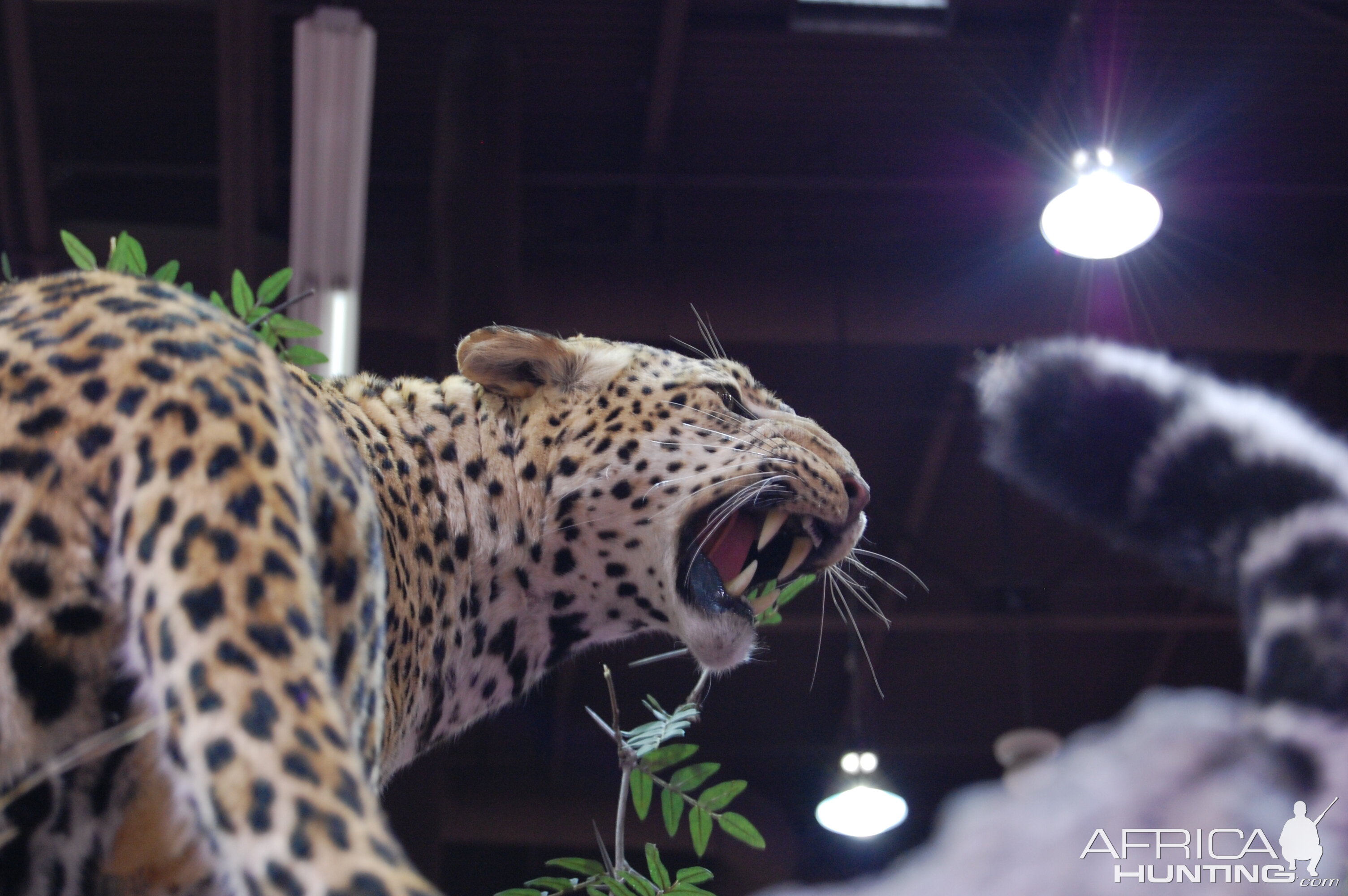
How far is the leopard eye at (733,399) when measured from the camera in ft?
8.37

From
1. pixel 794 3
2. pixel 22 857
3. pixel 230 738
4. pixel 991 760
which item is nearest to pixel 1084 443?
pixel 230 738

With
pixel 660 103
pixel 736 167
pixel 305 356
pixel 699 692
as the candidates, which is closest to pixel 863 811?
pixel 736 167

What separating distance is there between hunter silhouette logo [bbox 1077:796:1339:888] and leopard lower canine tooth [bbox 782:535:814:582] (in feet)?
5.54

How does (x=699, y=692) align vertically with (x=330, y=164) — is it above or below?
below

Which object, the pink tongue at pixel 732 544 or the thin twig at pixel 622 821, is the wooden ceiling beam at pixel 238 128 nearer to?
the pink tongue at pixel 732 544

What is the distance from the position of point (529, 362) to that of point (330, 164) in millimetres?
2758

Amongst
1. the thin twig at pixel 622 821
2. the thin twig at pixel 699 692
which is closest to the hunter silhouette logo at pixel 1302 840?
the thin twig at pixel 622 821

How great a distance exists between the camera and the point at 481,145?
6.02 metres

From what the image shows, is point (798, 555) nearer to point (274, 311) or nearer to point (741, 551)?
point (741, 551)

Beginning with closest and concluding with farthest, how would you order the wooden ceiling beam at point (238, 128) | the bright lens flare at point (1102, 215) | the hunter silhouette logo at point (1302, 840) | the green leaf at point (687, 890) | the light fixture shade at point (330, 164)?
the hunter silhouette logo at point (1302, 840) → the green leaf at point (687, 890) → the light fixture shade at point (330, 164) → the bright lens flare at point (1102, 215) → the wooden ceiling beam at point (238, 128)

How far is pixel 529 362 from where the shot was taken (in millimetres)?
2430

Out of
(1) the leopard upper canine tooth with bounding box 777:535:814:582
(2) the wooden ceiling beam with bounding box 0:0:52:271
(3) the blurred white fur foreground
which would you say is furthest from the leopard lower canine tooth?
(2) the wooden ceiling beam with bounding box 0:0:52:271

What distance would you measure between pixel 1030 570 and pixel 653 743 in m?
9.01

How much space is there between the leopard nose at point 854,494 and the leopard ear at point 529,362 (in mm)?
469
